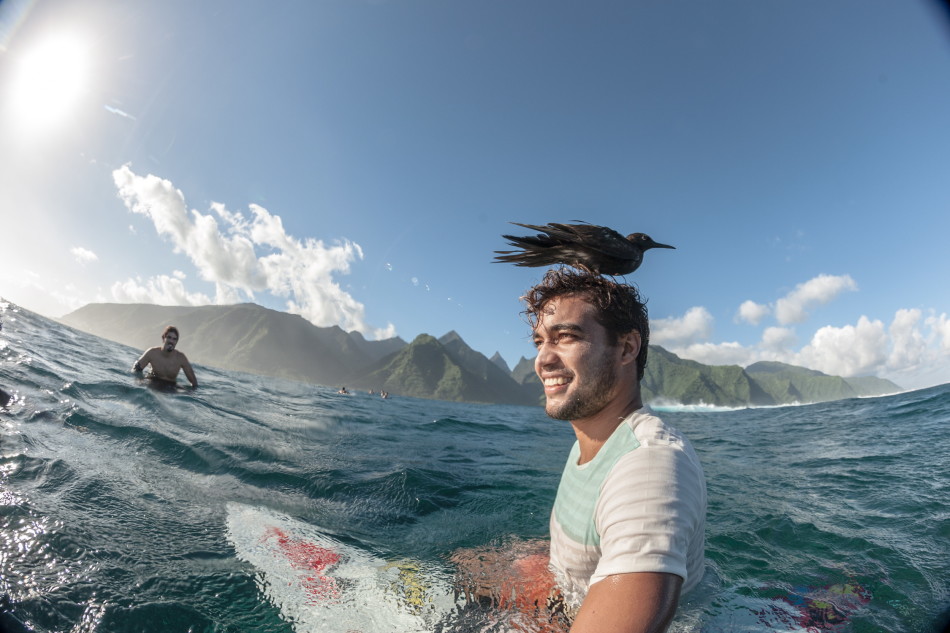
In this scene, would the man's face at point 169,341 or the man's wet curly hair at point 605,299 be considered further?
the man's face at point 169,341

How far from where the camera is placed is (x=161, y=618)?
2.20m

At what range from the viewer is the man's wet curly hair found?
245 centimetres

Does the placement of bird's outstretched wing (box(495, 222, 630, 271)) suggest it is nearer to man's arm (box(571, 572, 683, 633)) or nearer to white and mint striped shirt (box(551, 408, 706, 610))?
white and mint striped shirt (box(551, 408, 706, 610))

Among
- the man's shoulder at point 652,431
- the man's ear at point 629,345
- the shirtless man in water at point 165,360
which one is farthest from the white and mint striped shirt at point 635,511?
the shirtless man in water at point 165,360

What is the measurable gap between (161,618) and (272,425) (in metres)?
9.17

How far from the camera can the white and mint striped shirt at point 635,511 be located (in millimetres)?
1526

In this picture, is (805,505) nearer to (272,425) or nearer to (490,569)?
(490,569)

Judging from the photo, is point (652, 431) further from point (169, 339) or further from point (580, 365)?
point (169, 339)

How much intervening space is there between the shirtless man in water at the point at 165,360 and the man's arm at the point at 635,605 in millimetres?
13559

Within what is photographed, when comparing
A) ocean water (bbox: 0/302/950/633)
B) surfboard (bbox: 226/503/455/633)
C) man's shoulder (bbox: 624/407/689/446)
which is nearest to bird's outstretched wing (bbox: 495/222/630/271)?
man's shoulder (bbox: 624/407/689/446)

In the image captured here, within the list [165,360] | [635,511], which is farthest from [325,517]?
[165,360]

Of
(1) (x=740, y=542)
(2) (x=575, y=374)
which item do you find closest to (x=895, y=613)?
(1) (x=740, y=542)

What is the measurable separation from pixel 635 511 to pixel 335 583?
239 cm

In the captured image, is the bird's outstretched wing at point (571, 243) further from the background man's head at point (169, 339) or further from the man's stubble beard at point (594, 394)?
the background man's head at point (169, 339)
